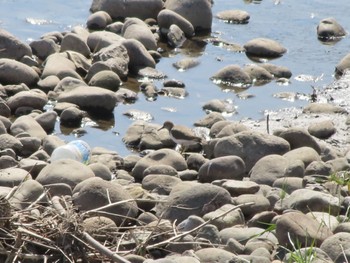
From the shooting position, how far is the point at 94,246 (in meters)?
5.37

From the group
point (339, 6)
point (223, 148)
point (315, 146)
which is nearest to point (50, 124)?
point (223, 148)

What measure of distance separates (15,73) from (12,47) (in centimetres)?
65

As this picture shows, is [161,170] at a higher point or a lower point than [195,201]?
lower

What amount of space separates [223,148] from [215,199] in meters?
1.71

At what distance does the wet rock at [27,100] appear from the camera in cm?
949

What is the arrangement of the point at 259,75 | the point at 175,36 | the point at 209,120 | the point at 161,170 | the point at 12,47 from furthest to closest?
the point at 175,36
the point at 259,75
the point at 12,47
the point at 209,120
the point at 161,170

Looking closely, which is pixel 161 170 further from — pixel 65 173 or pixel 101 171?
pixel 65 173

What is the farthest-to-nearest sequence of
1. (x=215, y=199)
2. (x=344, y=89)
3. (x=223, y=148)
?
(x=344, y=89) → (x=223, y=148) → (x=215, y=199)

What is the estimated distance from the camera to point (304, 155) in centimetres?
826

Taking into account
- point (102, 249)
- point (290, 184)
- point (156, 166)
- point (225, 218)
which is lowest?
point (156, 166)

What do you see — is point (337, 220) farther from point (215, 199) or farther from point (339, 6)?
point (339, 6)

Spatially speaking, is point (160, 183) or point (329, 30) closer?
point (160, 183)

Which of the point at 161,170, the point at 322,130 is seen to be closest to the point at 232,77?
the point at 322,130

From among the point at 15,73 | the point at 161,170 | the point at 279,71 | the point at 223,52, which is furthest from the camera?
the point at 223,52
